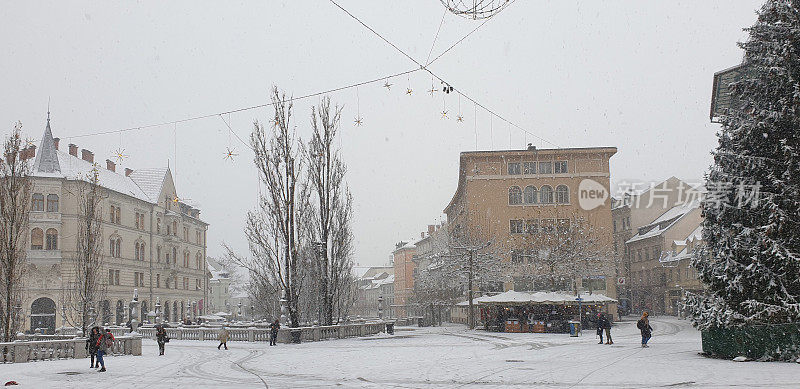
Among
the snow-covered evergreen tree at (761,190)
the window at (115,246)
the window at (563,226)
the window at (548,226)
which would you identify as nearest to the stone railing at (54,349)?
the snow-covered evergreen tree at (761,190)

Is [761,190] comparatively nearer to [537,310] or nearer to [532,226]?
[537,310]

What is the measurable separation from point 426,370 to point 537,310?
28173 mm

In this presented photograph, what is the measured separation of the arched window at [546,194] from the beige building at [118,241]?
30064 millimetres

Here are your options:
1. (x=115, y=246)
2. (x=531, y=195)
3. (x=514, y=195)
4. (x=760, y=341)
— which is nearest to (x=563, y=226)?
(x=531, y=195)

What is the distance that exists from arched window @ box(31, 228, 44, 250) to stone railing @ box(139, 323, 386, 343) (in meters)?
21.3

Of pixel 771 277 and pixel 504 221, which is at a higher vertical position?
pixel 504 221

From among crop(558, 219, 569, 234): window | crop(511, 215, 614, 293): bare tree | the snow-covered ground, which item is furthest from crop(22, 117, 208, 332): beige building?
crop(558, 219, 569, 234): window

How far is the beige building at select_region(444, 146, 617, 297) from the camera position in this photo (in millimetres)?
59781

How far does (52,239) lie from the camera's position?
5734 cm

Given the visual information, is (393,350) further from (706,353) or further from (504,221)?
(504,221)

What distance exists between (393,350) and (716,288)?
1178 centimetres

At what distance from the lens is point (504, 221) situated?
2379 inches

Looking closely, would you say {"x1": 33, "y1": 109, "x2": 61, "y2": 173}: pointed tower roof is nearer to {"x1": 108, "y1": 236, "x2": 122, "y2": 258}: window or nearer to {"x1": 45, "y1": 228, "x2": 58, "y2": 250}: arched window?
{"x1": 45, "y1": 228, "x2": 58, "y2": 250}: arched window

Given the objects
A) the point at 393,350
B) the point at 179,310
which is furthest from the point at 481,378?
the point at 179,310
